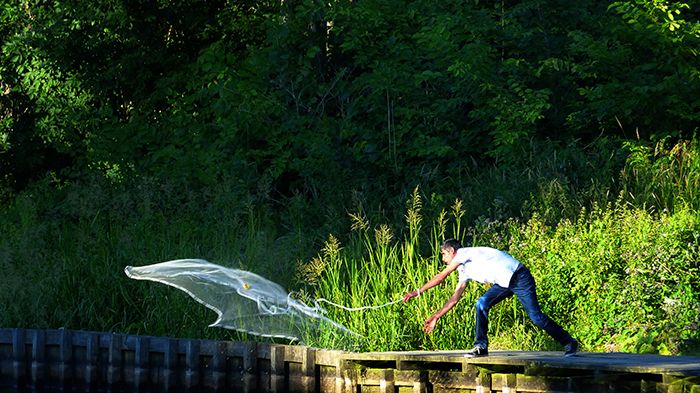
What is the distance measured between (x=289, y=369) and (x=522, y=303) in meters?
2.99

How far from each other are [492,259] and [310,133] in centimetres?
1046

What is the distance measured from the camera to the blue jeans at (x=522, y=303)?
11.9 m

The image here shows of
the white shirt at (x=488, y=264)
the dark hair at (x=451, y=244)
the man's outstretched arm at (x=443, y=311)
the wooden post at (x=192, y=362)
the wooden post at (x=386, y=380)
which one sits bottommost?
the wooden post at (x=386, y=380)

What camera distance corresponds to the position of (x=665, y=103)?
1923 cm

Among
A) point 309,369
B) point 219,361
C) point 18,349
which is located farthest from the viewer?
point 18,349

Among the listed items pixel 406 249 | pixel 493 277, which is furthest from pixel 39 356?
pixel 493 277

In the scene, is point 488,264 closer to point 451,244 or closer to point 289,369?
point 451,244

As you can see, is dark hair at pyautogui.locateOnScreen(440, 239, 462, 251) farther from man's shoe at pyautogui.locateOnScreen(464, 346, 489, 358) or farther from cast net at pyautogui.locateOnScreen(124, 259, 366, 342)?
cast net at pyautogui.locateOnScreen(124, 259, 366, 342)

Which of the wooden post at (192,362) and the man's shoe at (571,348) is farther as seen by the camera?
the wooden post at (192,362)

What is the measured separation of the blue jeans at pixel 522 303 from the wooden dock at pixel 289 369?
0.75 feet

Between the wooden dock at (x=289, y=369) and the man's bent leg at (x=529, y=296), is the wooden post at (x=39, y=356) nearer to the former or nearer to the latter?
the wooden dock at (x=289, y=369)

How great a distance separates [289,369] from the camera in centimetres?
1376

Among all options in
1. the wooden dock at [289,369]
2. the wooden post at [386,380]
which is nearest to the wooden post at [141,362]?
the wooden dock at [289,369]

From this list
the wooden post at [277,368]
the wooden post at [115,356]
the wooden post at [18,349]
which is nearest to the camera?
the wooden post at [277,368]
